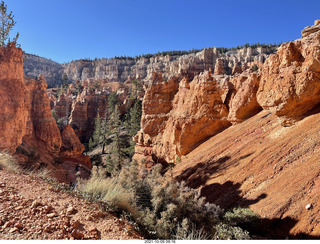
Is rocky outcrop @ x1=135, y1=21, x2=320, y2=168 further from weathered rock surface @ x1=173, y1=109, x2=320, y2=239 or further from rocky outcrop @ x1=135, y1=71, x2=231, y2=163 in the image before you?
weathered rock surface @ x1=173, y1=109, x2=320, y2=239

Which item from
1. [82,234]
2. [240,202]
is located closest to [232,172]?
[240,202]

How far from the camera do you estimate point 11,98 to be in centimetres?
1377

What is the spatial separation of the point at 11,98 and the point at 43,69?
125 meters

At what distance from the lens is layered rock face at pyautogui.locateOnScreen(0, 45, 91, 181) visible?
44.1 feet

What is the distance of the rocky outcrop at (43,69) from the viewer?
107938 millimetres

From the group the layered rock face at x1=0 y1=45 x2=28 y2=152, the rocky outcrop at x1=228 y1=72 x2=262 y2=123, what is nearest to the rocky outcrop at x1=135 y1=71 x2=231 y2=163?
the rocky outcrop at x1=228 y1=72 x2=262 y2=123

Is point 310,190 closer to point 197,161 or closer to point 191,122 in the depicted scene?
point 197,161

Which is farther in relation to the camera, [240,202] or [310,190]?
[240,202]

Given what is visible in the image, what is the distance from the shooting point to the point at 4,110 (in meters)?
13.2

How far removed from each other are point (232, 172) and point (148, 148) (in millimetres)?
12148

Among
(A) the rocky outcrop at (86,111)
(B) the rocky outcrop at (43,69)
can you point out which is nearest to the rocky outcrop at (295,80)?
(A) the rocky outcrop at (86,111)

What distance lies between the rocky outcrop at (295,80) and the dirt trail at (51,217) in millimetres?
9641

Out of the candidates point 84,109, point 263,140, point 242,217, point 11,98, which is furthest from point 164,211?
point 84,109

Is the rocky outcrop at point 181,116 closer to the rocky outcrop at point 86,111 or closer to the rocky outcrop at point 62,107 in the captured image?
the rocky outcrop at point 86,111
